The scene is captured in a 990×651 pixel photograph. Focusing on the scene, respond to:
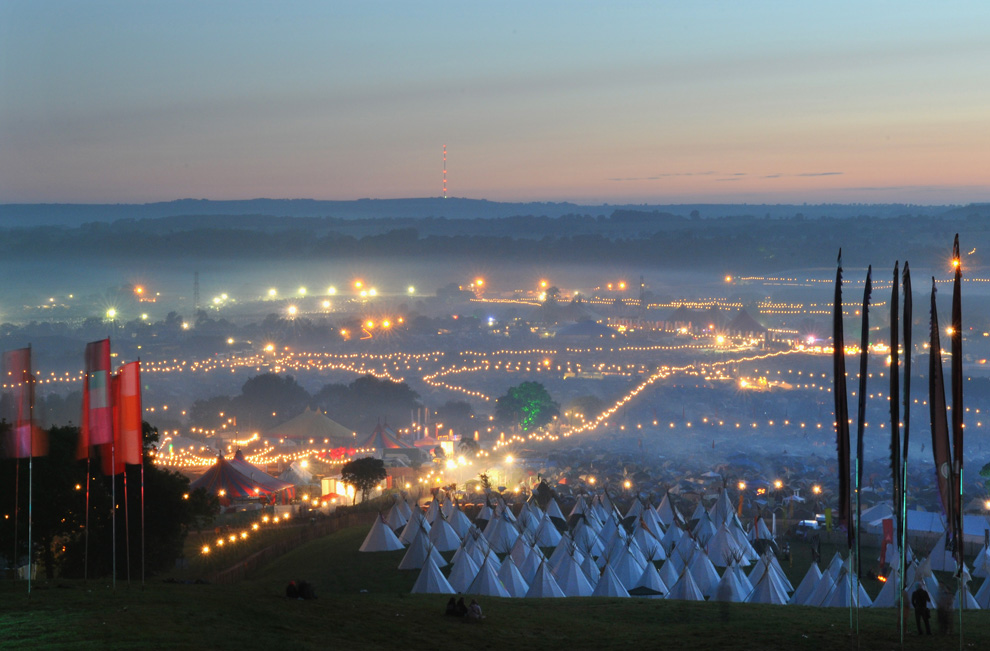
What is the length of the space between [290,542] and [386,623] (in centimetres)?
1417

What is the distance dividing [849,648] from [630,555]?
1099 cm

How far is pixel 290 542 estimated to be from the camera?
28641mm

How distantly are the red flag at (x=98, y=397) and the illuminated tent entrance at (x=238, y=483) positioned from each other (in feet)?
65.0

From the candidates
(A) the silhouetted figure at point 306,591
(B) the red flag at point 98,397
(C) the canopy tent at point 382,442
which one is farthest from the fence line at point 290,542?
(C) the canopy tent at point 382,442

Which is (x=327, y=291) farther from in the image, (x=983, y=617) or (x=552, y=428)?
(x=983, y=617)

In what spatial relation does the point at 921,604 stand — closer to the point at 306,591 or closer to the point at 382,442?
the point at 306,591

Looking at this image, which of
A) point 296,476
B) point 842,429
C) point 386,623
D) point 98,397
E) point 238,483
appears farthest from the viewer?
point 296,476

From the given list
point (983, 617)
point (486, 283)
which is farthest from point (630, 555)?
point (486, 283)

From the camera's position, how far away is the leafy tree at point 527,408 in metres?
59.8

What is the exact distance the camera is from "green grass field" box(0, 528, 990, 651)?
12.6m

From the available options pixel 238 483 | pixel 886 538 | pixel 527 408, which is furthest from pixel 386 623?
pixel 527 408

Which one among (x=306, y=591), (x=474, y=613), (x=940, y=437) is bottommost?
(x=474, y=613)

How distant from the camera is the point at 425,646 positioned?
46.5 feet

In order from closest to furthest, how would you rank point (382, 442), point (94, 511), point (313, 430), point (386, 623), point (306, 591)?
point (386, 623)
point (306, 591)
point (94, 511)
point (382, 442)
point (313, 430)
